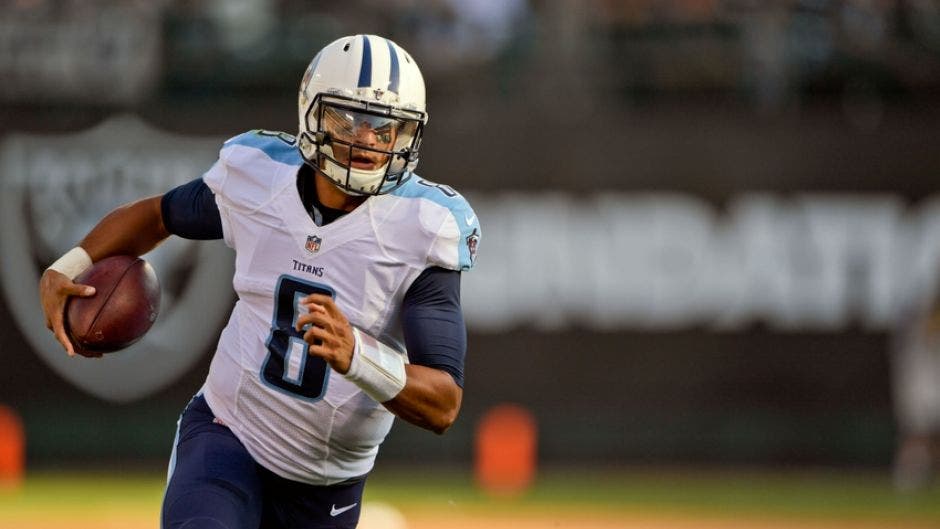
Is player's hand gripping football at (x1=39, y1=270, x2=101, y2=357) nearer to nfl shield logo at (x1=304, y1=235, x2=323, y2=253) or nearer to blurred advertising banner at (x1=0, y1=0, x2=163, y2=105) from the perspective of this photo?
nfl shield logo at (x1=304, y1=235, x2=323, y2=253)

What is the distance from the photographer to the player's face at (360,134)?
4.57 m

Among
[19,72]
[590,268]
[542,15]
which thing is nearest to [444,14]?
[542,15]

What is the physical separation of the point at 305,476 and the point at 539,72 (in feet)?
23.8

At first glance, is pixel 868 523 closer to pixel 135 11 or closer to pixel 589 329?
pixel 589 329

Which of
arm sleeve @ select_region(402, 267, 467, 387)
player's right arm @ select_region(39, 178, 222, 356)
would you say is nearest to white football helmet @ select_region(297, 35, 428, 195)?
arm sleeve @ select_region(402, 267, 467, 387)

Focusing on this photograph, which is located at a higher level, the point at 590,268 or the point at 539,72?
the point at 539,72

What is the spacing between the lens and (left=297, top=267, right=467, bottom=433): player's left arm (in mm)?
4062

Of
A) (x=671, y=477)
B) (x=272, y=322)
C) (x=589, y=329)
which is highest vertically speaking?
(x=272, y=322)

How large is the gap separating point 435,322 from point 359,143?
564mm

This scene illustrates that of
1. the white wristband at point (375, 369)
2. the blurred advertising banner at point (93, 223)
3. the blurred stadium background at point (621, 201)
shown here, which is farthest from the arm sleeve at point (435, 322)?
the blurred stadium background at point (621, 201)

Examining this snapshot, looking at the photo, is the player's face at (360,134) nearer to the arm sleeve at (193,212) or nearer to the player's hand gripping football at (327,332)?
the arm sleeve at (193,212)

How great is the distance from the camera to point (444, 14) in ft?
37.9

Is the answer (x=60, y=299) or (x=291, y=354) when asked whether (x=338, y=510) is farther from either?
(x=60, y=299)

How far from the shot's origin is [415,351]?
14.5ft
